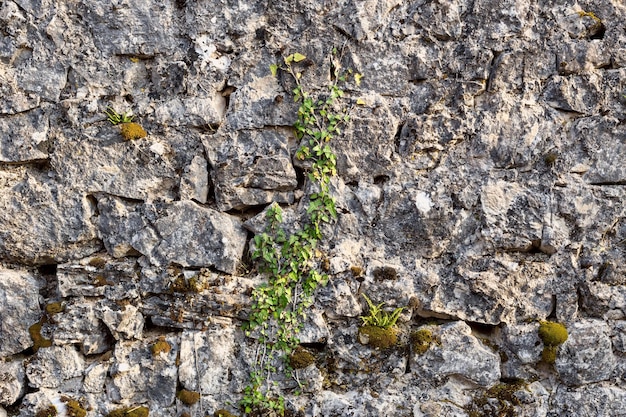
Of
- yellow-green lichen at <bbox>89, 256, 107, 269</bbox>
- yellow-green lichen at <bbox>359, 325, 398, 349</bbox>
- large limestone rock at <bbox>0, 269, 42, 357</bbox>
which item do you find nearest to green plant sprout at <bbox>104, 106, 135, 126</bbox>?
yellow-green lichen at <bbox>89, 256, 107, 269</bbox>

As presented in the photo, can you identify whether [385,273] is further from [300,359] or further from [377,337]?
[300,359]

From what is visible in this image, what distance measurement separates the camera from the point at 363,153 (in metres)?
4.02

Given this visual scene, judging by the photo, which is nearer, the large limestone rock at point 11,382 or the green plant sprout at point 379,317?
the large limestone rock at point 11,382

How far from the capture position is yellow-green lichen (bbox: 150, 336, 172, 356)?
3.90m

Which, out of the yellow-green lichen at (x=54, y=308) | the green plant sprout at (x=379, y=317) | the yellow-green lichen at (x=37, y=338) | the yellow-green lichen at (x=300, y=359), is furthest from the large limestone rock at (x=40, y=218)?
the green plant sprout at (x=379, y=317)

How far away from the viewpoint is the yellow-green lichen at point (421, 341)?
393 centimetres

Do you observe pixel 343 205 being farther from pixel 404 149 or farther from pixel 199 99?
pixel 199 99

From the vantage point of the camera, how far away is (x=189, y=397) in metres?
3.89

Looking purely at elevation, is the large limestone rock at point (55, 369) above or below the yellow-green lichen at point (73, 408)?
above

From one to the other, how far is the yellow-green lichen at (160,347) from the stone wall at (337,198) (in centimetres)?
2

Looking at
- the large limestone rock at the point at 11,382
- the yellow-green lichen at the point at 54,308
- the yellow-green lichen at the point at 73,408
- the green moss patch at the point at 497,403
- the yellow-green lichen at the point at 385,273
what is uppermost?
the yellow-green lichen at the point at 385,273

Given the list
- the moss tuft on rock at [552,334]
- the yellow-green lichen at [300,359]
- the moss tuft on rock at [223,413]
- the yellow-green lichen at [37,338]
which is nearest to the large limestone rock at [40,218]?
the yellow-green lichen at [37,338]

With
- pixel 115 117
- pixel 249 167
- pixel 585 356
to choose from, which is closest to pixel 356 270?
pixel 249 167

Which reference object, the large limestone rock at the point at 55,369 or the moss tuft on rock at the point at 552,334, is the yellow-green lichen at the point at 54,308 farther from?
the moss tuft on rock at the point at 552,334
